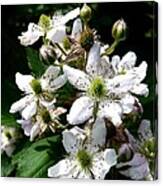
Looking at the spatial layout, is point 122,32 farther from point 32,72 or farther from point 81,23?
point 32,72

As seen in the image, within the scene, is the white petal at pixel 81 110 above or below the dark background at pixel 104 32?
below

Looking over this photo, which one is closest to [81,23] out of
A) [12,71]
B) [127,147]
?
[12,71]

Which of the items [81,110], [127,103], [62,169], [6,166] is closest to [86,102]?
[81,110]

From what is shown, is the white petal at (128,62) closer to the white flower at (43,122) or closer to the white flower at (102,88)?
the white flower at (102,88)

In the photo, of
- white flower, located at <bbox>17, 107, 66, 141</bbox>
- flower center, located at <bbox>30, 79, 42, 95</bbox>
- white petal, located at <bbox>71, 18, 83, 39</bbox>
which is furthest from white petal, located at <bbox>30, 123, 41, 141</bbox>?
white petal, located at <bbox>71, 18, 83, 39</bbox>

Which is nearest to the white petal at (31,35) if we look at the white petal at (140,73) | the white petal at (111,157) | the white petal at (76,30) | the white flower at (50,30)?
the white flower at (50,30)

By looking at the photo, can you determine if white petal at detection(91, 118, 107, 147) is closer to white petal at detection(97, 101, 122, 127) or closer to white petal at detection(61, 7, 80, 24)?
white petal at detection(97, 101, 122, 127)

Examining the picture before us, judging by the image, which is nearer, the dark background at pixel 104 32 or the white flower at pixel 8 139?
the dark background at pixel 104 32
